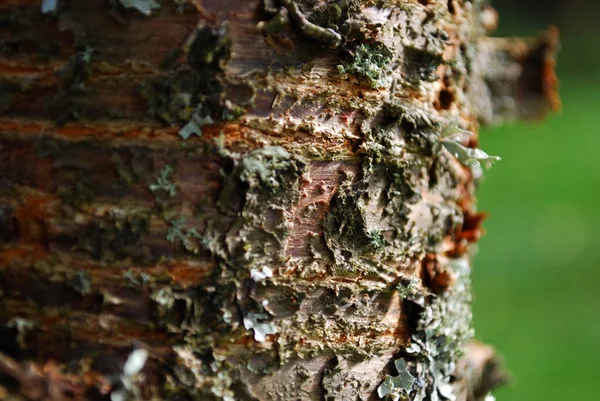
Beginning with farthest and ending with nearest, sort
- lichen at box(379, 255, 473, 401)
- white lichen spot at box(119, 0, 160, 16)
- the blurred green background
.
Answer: the blurred green background
lichen at box(379, 255, 473, 401)
white lichen spot at box(119, 0, 160, 16)

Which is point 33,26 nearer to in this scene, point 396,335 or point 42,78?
point 42,78

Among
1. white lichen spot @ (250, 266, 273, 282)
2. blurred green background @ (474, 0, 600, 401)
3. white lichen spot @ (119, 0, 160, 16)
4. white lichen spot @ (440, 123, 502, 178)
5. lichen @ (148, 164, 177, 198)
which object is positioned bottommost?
blurred green background @ (474, 0, 600, 401)

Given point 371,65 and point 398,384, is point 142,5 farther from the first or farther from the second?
point 398,384

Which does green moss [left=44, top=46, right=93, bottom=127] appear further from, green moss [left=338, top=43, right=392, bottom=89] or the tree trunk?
green moss [left=338, top=43, right=392, bottom=89]

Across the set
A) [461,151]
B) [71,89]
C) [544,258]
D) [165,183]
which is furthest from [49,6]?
[544,258]

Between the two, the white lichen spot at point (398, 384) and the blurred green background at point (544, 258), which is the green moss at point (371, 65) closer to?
the white lichen spot at point (398, 384)

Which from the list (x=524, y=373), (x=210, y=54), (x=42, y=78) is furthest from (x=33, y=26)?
(x=524, y=373)

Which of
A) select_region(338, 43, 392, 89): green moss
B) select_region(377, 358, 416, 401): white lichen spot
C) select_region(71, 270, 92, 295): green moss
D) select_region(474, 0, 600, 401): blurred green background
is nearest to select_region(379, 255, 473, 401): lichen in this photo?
select_region(377, 358, 416, 401): white lichen spot
